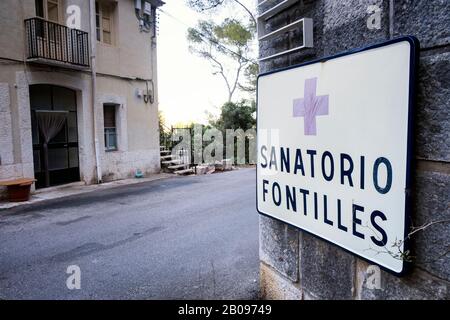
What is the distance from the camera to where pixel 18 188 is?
8.37 m

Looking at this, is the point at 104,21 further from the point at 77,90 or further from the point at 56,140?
the point at 56,140

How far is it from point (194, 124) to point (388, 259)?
50.0 ft

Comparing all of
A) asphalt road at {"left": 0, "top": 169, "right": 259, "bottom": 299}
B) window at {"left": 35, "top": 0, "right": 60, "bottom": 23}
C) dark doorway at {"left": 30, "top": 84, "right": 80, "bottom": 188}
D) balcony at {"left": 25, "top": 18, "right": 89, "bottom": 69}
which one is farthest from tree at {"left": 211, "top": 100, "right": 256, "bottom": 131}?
asphalt road at {"left": 0, "top": 169, "right": 259, "bottom": 299}

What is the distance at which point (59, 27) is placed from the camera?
963 cm

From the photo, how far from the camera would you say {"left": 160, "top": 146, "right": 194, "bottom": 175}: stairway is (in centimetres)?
1402

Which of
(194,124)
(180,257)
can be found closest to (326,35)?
(180,257)

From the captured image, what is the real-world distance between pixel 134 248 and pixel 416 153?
409cm

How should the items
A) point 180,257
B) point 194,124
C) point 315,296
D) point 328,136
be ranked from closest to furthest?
point 328,136 → point 315,296 → point 180,257 → point 194,124

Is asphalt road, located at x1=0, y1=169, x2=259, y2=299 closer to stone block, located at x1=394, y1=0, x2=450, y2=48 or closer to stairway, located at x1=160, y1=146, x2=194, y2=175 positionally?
stone block, located at x1=394, y1=0, x2=450, y2=48

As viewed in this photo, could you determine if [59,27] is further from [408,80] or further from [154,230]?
[408,80]

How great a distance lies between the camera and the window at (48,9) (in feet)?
31.3

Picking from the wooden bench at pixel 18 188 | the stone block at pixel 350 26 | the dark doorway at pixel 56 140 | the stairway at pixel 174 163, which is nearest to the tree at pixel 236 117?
the stairway at pixel 174 163

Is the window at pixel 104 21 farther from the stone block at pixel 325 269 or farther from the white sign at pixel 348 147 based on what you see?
the stone block at pixel 325 269

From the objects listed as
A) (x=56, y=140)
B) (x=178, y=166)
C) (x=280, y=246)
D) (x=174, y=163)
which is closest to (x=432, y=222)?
(x=280, y=246)
